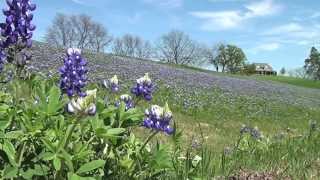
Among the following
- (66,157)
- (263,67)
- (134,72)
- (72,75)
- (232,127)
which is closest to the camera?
(66,157)

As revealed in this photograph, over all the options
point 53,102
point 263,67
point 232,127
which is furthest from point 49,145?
point 263,67

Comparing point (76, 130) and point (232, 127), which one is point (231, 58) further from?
point (76, 130)

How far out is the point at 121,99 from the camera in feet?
13.8

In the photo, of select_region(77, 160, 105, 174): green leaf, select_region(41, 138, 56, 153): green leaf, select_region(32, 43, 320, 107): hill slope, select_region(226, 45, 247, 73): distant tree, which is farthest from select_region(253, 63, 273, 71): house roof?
select_region(41, 138, 56, 153): green leaf

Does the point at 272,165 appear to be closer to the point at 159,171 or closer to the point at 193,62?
the point at 159,171

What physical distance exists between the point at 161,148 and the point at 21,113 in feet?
2.99

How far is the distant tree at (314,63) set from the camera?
10681cm

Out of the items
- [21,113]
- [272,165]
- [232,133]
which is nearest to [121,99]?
[21,113]

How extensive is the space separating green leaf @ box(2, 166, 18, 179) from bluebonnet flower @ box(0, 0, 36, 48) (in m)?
0.89

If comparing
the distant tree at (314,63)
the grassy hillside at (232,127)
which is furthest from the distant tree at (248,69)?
the grassy hillside at (232,127)

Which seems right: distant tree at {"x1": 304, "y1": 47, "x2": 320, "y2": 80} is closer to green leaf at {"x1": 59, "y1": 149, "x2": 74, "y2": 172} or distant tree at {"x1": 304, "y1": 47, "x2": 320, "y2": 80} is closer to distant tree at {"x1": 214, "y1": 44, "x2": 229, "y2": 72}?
distant tree at {"x1": 214, "y1": 44, "x2": 229, "y2": 72}

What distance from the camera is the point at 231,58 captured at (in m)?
115

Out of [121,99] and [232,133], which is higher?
[121,99]

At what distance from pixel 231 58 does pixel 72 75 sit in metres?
112
